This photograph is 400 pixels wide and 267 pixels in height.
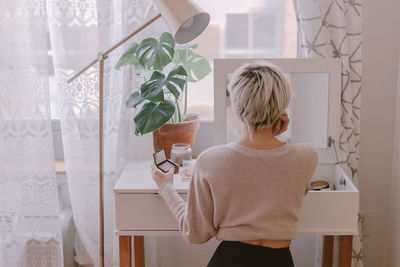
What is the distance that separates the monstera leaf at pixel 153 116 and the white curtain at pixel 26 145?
43 centimetres

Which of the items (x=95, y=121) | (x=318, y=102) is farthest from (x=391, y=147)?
(x=95, y=121)

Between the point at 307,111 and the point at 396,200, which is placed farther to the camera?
the point at 396,200

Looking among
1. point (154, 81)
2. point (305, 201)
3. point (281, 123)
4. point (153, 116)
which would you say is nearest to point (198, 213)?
point (281, 123)

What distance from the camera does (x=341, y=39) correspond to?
1923mm

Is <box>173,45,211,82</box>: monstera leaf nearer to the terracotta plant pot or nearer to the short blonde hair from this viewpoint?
the terracotta plant pot

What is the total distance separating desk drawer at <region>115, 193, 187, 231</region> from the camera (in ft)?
5.52

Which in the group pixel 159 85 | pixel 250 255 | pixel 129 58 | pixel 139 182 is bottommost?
pixel 250 255

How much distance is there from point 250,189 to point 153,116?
64cm

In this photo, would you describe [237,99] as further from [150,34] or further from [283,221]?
[150,34]

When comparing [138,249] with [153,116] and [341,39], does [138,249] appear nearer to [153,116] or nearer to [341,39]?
[153,116]

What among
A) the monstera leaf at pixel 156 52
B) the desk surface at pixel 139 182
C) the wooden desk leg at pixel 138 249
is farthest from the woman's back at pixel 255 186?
the wooden desk leg at pixel 138 249

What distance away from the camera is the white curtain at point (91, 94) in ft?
6.33

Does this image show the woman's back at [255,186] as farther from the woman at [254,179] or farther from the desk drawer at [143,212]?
the desk drawer at [143,212]

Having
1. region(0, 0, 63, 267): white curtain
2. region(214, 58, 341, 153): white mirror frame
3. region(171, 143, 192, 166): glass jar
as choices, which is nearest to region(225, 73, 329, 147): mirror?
region(214, 58, 341, 153): white mirror frame
